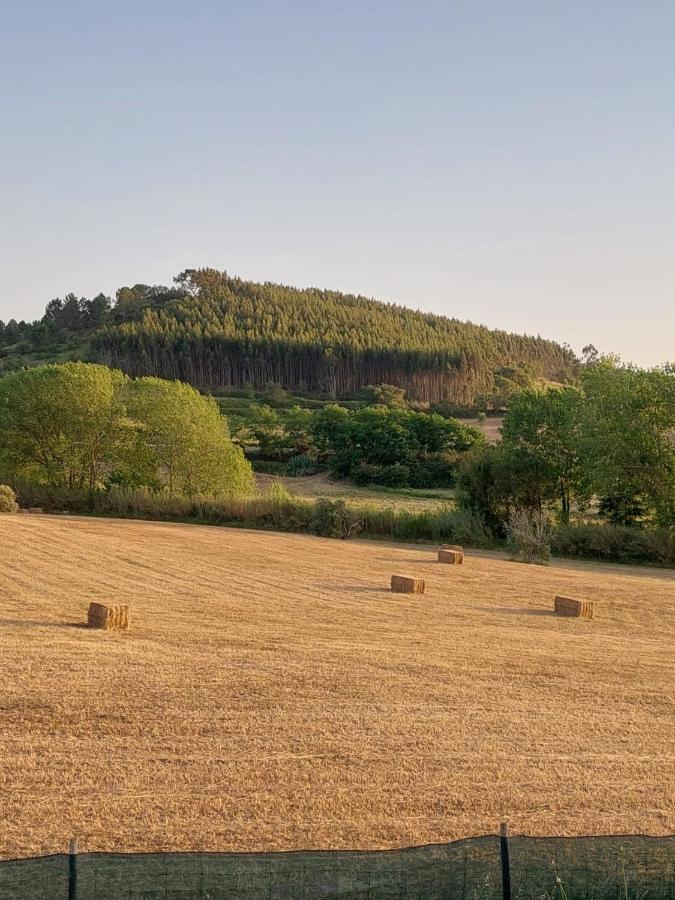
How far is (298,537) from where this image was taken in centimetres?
3550

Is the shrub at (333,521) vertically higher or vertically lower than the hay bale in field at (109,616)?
higher

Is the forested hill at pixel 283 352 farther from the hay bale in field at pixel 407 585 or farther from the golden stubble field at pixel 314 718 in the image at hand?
the golden stubble field at pixel 314 718

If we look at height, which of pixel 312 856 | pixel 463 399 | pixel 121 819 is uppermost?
pixel 463 399

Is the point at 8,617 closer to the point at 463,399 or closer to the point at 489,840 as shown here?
the point at 489,840

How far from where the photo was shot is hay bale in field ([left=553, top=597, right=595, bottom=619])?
19.6 m

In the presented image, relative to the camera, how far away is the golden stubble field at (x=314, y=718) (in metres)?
8.58

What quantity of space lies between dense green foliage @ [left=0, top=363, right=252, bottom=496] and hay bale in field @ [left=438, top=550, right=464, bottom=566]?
61.1 ft

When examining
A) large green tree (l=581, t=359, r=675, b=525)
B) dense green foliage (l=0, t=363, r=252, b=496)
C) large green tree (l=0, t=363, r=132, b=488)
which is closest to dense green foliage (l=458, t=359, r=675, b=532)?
large green tree (l=581, t=359, r=675, b=525)

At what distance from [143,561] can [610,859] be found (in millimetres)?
18395

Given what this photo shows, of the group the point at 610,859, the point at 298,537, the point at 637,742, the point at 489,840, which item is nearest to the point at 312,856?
the point at 489,840

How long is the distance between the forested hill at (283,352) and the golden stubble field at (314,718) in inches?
4605

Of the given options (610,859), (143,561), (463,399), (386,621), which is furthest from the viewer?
(463,399)

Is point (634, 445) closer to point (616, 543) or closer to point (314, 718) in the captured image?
point (616, 543)

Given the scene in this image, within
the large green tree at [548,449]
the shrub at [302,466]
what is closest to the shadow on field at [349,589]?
the large green tree at [548,449]
